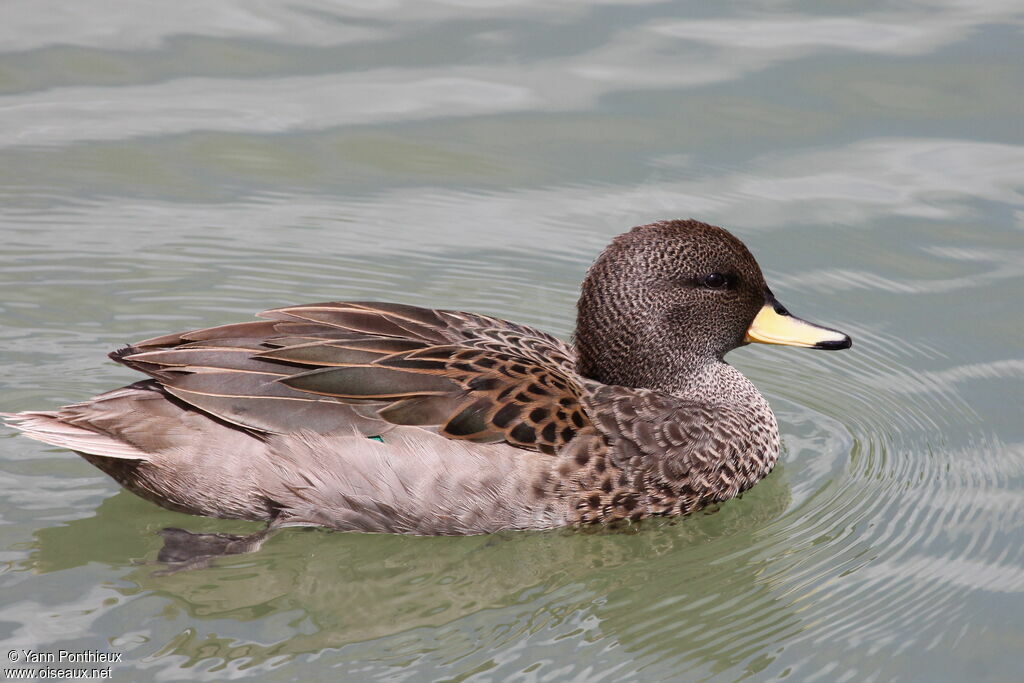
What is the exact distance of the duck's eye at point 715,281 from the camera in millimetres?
6751

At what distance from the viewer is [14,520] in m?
6.23

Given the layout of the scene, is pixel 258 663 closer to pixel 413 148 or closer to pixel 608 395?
pixel 608 395

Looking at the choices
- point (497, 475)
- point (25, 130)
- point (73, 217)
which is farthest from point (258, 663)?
point (25, 130)

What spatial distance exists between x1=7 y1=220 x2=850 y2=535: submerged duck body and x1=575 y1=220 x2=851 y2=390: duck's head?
1 centimetres

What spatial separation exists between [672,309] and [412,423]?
54.6 inches

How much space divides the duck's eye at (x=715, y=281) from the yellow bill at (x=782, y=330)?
0.28 meters

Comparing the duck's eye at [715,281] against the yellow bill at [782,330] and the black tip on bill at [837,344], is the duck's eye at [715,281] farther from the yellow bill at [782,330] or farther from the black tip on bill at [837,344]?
the black tip on bill at [837,344]

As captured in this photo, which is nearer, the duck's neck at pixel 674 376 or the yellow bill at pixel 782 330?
the duck's neck at pixel 674 376

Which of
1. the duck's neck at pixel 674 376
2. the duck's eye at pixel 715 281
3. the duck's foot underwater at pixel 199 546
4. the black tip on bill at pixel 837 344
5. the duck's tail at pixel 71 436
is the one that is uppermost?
the duck's eye at pixel 715 281

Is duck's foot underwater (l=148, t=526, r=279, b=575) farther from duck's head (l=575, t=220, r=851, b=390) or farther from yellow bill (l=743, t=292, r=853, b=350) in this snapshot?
yellow bill (l=743, t=292, r=853, b=350)

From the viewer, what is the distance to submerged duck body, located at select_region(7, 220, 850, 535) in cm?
614

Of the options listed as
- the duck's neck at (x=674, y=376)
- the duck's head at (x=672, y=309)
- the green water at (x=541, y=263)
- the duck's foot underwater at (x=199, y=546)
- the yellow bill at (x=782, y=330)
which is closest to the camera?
the green water at (x=541, y=263)

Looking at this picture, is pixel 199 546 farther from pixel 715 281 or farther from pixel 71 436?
pixel 715 281

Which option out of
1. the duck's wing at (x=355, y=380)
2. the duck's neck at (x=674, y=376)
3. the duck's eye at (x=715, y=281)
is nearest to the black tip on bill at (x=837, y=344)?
the duck's neck at (x=674, y=376)
